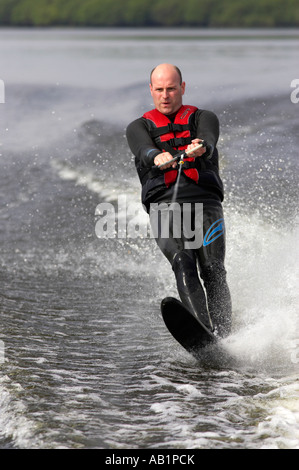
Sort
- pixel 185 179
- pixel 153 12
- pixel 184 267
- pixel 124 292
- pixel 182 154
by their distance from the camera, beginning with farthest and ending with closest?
1. pixel 153 12
2. pixel 124 292
3. pixel 185 179
4. pixel 184 267
5. pixel 182 154

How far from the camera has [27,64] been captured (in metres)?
23.2

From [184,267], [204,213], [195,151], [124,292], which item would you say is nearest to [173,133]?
[195,151]

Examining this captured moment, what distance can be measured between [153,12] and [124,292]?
55.4 meters

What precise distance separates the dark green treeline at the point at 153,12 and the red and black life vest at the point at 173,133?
49199 millimetres

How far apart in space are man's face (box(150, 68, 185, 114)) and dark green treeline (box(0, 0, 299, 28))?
49203mm

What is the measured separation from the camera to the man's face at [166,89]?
4.80 m

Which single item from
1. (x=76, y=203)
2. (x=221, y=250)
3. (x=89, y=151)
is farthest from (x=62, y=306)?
(x=89, y=151)

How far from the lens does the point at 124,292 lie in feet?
22.2

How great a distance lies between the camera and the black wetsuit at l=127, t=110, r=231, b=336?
4742 mm

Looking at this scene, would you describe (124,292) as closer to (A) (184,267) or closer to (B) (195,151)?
(A) (184,267)

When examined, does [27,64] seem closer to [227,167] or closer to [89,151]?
[89,151]

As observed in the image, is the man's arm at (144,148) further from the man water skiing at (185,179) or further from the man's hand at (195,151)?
the man's hand at (195,151)

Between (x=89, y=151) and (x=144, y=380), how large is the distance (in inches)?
259

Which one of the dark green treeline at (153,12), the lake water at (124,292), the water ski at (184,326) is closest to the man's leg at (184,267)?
the water ski at (184,326)
